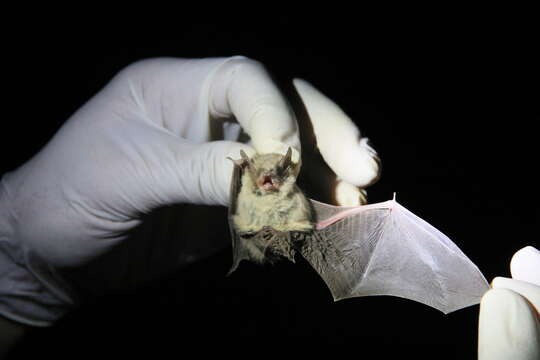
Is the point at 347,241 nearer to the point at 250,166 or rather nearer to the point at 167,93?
the point at 250,166

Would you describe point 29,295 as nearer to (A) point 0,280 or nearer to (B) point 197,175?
(A) point 0,280

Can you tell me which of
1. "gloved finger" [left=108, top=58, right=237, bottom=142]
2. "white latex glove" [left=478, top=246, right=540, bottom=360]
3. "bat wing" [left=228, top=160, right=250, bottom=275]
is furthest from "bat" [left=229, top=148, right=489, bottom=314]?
"gloved finger" [left=108, top=58, right=237, bottom=142]

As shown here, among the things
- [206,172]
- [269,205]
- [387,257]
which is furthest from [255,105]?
[387,257]

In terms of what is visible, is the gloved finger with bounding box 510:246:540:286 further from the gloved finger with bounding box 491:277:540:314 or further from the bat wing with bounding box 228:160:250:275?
the bat wing with bounding box 228:160:250:275

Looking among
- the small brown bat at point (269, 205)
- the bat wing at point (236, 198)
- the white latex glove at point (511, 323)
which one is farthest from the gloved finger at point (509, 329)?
the bat wing at point (236, 198)

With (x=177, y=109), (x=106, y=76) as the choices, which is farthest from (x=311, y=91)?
(x=106, y=76)

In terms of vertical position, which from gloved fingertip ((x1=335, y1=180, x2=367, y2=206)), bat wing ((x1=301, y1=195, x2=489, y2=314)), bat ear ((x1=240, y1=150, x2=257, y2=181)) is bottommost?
bat wing ((x1=301, y1=195, x2=489, y2=314))

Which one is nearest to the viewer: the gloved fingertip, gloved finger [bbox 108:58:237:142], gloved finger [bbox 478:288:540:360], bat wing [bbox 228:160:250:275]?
gloved finger [bbox 478:288:540:360]
